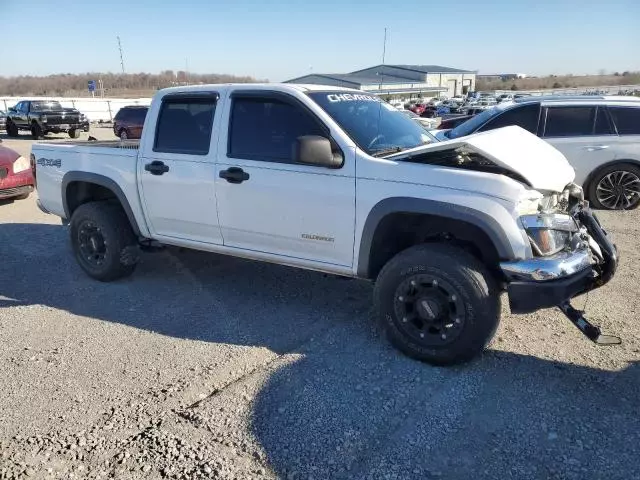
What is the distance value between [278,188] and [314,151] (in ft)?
1.72

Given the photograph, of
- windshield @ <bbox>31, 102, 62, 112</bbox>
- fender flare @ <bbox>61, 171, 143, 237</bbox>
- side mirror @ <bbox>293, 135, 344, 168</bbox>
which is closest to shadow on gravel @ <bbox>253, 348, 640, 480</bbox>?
side mirror @ <bbox>293, 135, 344, 168</bbox>

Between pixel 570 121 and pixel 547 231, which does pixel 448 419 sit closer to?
pixel 547 231

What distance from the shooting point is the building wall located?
74.5 m

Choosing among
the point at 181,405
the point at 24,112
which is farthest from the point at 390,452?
the point at 24,112

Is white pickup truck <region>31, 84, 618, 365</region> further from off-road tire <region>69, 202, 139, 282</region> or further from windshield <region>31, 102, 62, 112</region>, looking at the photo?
windshield <region>31, 102, 62, 112</region>

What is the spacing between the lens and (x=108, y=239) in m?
5.05

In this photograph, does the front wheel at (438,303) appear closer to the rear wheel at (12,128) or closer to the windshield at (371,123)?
the windshield at (371,123)

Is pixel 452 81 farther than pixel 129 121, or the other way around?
pixel 452 81

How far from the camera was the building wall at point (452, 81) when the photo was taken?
74519 mm

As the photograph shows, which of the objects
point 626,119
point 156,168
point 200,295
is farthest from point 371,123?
point 626,119

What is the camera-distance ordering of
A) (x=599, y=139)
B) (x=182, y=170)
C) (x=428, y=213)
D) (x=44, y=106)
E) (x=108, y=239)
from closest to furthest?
(x=428, y=213) → (x=182, y=170) → (x=108, y=239) → (x=599, y=139) → (x=44, y=106)

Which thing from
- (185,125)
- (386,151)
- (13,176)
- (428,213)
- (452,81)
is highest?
(185,125)

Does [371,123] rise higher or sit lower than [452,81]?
higher

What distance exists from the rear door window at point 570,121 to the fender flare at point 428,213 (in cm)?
609
